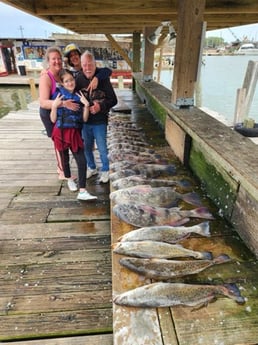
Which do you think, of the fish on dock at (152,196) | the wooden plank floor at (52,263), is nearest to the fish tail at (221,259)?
the fish on dock at (152,196)

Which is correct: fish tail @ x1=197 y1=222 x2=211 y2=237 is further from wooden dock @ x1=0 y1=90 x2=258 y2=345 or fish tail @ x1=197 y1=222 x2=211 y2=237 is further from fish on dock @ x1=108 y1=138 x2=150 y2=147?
fish on dock @ x1=108 y1=138 x2=150 y2=147

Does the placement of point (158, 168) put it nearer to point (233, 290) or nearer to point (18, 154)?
point (233, 290)

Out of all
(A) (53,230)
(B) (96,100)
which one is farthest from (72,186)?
(B) (96,100)

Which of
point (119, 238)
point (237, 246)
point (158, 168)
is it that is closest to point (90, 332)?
point (119, 238)

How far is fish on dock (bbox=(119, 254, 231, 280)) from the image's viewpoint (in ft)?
5.64

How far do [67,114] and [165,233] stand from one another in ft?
5.87

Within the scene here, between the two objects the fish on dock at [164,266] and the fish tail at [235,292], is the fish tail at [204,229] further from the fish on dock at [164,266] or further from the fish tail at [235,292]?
the fish tail at [235,292]

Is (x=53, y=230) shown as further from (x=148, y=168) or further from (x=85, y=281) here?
(x=148, y=168)

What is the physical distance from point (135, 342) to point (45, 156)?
4.22 meters

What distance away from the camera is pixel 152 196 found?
2537 mm

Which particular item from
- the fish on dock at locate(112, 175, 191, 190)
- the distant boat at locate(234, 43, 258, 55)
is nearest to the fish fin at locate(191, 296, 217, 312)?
the fish on dock at locate(112, 175, 191, 190)

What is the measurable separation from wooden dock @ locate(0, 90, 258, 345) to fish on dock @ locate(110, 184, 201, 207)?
23 cm

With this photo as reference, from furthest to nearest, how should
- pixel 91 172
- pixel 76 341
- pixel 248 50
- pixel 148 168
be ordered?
pixel 248 50
pixel 91 172
pixel 148 168
pixel 76 341

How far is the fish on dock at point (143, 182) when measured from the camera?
281cm
